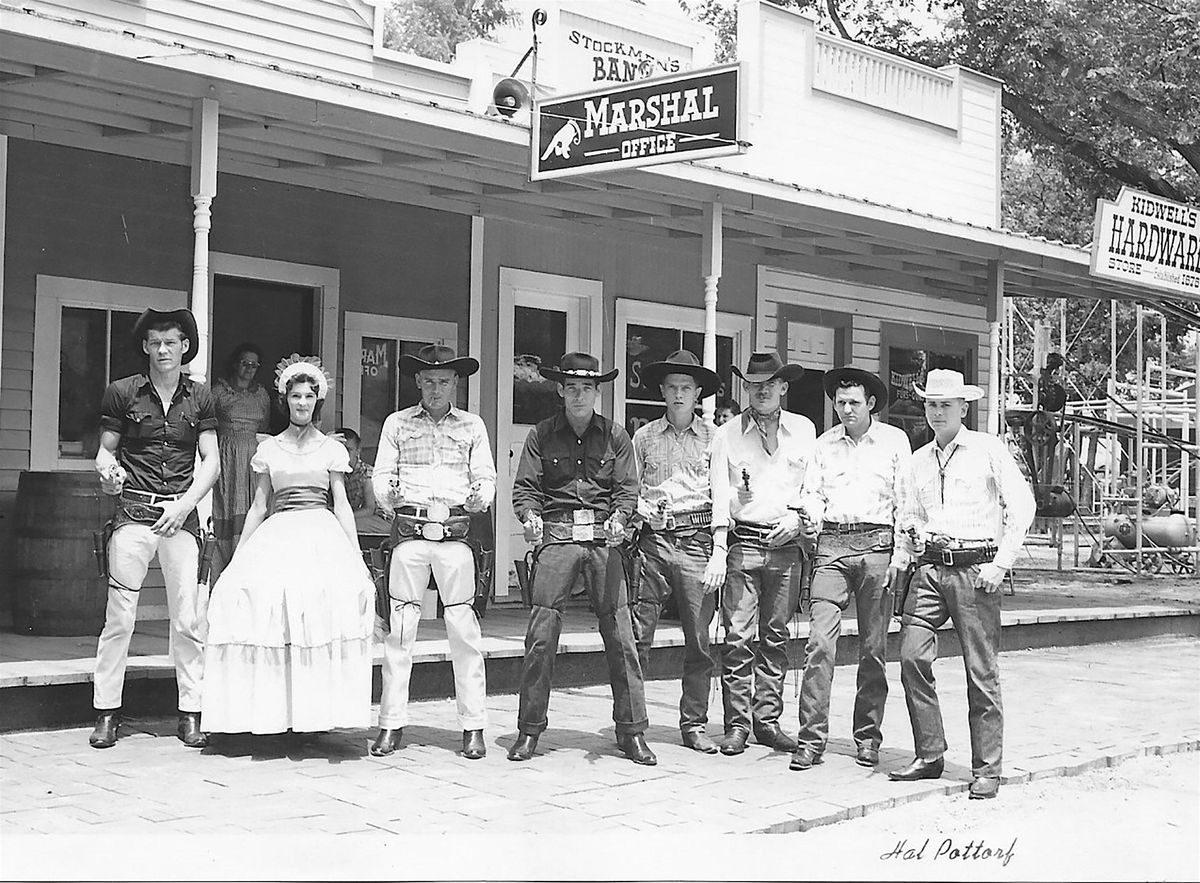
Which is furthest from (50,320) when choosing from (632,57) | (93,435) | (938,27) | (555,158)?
(938,27)

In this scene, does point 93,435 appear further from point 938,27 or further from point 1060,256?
point 938,27

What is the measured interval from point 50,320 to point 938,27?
50.6ft

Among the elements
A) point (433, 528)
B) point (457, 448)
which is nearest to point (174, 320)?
point (457, 448)

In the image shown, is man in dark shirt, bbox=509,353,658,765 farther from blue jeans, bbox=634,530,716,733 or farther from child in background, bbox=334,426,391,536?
child in background, bbox=334,426,391,536

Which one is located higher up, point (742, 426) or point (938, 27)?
point (938, 27)

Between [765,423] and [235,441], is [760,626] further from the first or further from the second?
[235,441]

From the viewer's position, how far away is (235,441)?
9.16 meters

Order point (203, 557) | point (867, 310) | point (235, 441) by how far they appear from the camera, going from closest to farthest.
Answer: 1. point (203, 557)
2. point (235, 441)
3. point (867, 310)

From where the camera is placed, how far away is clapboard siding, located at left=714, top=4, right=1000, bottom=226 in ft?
48.8

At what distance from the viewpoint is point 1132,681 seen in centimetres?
1062

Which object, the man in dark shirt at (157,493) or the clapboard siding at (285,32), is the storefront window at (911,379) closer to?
the clapboard siding at (285,32)

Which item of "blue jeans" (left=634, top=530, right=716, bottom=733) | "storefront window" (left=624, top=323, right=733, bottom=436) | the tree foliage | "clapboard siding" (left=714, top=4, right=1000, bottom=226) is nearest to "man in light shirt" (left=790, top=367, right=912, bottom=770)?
"blue jeans" (left=634, top=530, right=716, bottom=733)
